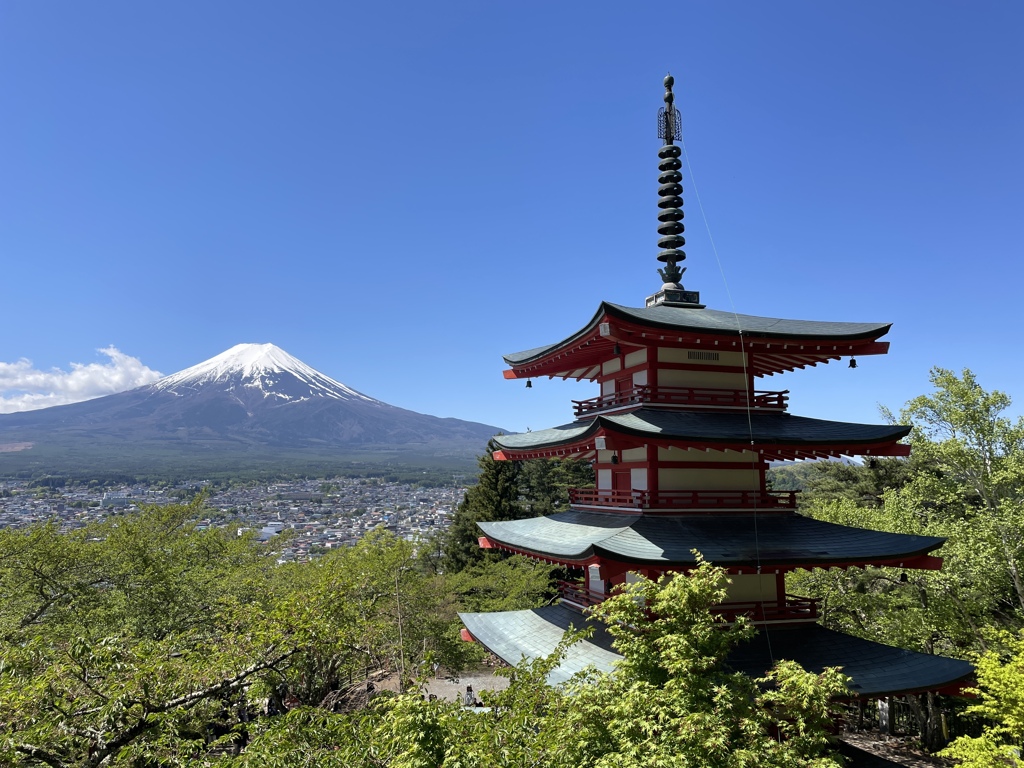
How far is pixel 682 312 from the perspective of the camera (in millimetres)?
12383

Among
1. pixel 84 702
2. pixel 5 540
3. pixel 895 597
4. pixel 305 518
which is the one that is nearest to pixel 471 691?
pixel 895 597

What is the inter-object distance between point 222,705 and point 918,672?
479 inches

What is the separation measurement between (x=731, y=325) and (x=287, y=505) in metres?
113

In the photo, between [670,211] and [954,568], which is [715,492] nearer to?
[670,211]

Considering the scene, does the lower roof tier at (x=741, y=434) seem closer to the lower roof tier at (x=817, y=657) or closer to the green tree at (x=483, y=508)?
the lower roof tier at (x=817, y=657)

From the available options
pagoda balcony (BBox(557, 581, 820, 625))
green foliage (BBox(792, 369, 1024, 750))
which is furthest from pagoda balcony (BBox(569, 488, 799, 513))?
green foliage (BBox(792, 369, 1024, 750))

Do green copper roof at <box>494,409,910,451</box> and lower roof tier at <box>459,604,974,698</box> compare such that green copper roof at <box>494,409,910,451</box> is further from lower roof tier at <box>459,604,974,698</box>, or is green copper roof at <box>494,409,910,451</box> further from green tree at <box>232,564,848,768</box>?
lower roof tier at <box>459,604,974,698</box>

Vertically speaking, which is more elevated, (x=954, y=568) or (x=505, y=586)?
(x=954, y=568)

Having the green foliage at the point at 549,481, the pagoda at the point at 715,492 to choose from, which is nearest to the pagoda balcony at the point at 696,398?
the pagoda at the point at 715,492

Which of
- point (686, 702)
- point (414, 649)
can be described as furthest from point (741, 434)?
point (414, 649)

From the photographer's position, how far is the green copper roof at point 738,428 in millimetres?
9977

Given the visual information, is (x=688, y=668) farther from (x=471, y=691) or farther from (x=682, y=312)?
(x=471, y=691)

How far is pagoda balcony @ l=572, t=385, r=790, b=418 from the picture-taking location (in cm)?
1123

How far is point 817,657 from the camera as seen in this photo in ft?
31.6
